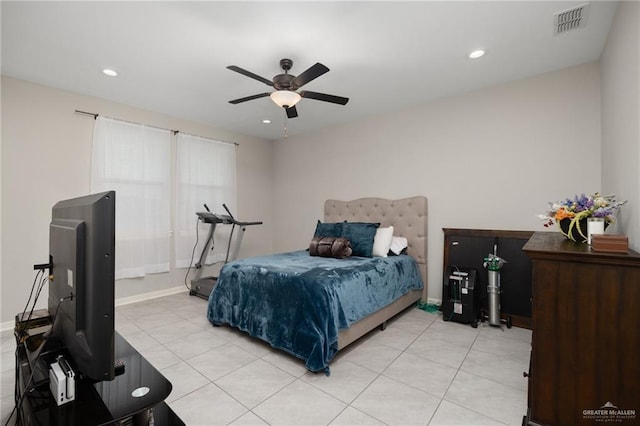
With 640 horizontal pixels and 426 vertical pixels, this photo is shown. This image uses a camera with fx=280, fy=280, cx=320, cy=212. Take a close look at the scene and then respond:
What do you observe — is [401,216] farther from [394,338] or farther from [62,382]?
[62,382]

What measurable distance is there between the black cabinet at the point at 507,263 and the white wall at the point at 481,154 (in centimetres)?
14

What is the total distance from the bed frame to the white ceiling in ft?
4.84

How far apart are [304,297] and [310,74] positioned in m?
1.87

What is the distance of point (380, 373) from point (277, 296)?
105 centimetres

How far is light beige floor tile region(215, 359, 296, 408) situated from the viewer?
1.91 m

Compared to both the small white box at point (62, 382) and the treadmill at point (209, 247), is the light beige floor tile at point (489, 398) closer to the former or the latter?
the small white box at point (62, 382)

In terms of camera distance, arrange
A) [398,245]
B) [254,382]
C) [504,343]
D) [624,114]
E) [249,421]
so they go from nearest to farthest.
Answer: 1. [249,421]
2. [624,114]
3. [254,382]
4. [504,343]
5. [398,245]

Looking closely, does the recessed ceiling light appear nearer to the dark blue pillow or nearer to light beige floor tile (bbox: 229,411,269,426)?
the dark blue pillow

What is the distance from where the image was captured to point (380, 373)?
2186 mm

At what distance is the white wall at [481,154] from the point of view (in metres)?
2.87

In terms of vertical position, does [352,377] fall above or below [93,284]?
below

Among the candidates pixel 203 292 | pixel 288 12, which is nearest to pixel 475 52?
pixel 288 12

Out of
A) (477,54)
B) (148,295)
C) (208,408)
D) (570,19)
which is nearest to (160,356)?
(208,408)

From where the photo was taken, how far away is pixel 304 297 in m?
2.33
